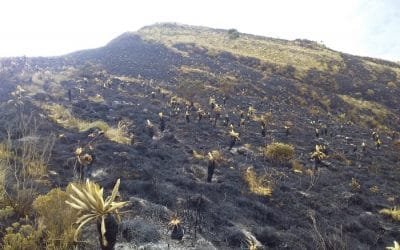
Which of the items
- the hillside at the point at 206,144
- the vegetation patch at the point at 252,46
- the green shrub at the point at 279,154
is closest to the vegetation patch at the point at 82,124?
the hillside at the point at 206,144

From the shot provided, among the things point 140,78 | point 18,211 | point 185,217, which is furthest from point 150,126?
point 140,78

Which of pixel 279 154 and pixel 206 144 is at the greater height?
pixel 279 154

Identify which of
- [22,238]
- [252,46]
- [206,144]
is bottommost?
[206,144]

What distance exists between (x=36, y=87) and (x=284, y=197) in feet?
86.5

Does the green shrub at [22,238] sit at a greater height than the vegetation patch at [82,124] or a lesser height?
greater

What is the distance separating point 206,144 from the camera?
27641 mm

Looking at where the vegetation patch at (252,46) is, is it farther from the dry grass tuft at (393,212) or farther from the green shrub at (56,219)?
the green shrub at (56,219)

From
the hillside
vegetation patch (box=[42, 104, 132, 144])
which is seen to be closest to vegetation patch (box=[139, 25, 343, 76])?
the hillside

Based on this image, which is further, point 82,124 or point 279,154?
point 82,124

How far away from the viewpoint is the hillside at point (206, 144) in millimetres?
15141

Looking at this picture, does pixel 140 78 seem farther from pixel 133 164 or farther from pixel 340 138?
pixel 133 164

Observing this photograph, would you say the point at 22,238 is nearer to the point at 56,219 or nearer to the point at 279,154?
the point at 56,219

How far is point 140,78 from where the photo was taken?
159 feet

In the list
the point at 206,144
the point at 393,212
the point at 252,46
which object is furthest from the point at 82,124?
the point at 252,46
